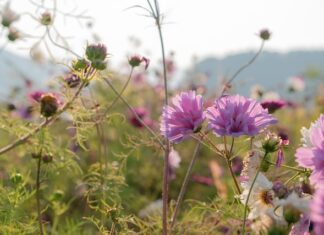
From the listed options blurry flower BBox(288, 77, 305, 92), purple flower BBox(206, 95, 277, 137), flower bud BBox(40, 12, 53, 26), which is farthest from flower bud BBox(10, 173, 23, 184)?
blurry flower BBox(288, 77, 305, 92)

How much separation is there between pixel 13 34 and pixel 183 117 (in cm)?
65

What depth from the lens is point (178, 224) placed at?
1.52 metres

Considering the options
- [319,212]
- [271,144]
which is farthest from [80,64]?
[319,212]

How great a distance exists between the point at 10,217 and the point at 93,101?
0.29m

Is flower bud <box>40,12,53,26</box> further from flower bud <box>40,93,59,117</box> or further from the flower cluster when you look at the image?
the flower cluster

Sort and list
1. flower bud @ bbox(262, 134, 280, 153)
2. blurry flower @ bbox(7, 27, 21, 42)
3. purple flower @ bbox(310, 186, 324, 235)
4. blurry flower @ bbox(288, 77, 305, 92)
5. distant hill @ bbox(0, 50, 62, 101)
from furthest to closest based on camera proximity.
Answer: blurry flower @ bbox(288, 77, 305, 92) < distant hill @ bbox(0, 50, 62, 101) < blurry flower @ bbox(7, 27, 21, 42) < flower bud @ bbox(262, 134, 280, 153) < purple flower @ bbox(310, 186, 324, 235)

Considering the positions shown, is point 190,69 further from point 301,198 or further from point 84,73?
point 301,198

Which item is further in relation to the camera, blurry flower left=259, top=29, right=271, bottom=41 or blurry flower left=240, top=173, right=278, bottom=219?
blurry flower left=259, top=29, right=271, bottom=41

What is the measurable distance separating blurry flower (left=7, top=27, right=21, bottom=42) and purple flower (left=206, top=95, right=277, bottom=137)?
2.23 feet

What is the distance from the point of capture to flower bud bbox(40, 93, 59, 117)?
1140 mm

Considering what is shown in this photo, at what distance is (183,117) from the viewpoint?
3.49 ft

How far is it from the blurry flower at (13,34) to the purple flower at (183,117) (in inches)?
24.5

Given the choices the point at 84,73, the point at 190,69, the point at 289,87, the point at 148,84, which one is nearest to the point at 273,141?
the point at 84,73

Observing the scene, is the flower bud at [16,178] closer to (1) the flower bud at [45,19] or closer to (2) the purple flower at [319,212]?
(1) the flower bud at [45,19]
